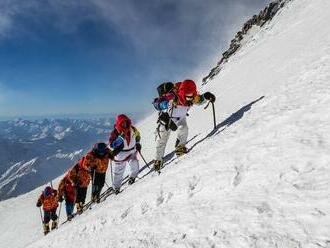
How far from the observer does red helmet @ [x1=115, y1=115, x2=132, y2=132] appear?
1458 cm

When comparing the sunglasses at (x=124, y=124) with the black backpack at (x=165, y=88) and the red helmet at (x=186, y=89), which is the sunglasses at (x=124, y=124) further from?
the red helmet at (x=186, y=89)

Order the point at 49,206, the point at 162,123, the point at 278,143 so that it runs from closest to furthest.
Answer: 1. the point at 278,143
2. the point at 162,123
3. the point at 49,206

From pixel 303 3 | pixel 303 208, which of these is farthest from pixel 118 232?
pixel 303 3

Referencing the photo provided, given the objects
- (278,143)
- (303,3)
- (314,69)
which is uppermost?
(303,3)

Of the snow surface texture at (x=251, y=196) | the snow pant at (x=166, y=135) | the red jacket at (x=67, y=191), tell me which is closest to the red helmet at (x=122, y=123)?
the snow pant at (x=166, y=135)

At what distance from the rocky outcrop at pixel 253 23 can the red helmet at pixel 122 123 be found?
42257 mm

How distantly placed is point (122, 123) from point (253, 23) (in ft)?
194

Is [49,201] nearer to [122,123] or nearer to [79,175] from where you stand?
[79,175]

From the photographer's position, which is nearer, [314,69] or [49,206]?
[314,69]

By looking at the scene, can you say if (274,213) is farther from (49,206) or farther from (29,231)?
(29,231)

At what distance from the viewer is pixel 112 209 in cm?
945

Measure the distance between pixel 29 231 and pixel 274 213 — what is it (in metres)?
20.0

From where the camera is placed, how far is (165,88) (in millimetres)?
13453

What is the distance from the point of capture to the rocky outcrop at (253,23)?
5931 cm
